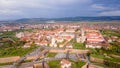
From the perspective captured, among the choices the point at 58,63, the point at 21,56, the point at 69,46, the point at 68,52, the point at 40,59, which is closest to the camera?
the point at 58,63

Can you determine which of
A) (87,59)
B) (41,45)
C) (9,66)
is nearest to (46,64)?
(9,66)

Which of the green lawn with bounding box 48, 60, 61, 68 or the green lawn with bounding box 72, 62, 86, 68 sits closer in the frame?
the green lawn with bounding box 48, 60, 61, 68

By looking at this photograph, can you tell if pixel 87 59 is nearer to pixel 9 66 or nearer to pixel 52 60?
pixel 52 60

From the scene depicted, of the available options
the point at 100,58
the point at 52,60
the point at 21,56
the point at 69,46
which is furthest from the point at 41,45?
the point at 100,58

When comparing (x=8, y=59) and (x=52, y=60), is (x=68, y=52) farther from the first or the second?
(x=8, y=59)

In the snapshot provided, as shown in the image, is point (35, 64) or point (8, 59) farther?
point (8, 59)

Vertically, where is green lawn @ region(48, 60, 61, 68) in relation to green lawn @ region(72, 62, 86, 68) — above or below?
above

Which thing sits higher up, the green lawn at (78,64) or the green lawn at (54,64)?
the green lawn at (54,64)

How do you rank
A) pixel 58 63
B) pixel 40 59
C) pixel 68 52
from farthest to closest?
1. pixel 68 52
2. pixel 40 59
3. pixel 58 63

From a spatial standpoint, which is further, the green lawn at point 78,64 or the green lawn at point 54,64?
the green lawn at point 78,64
